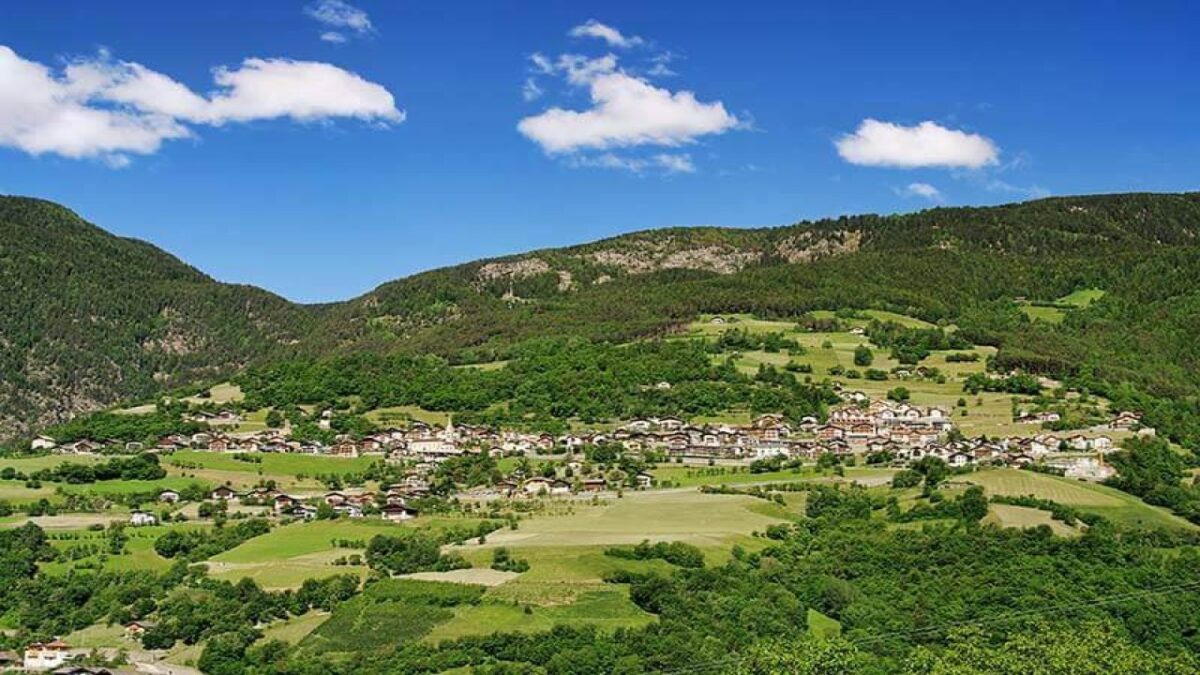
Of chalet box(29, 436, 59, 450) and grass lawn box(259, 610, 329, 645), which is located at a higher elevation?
chalet box(29, 436, 59, 450)

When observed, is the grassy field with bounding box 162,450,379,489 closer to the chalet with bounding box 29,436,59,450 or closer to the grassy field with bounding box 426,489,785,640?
the chalet with bounding box 29,436,59,450

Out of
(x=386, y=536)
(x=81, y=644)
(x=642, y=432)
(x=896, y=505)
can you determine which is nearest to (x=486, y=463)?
(x=642, y=432)

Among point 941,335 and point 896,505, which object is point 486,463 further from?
point 941,335

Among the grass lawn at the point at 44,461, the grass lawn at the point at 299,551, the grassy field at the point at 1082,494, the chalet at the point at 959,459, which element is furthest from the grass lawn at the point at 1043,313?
the grass lawn at the point at 44,461

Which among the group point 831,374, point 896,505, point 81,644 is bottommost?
point 81,644

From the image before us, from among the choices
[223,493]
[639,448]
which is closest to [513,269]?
[639,448]

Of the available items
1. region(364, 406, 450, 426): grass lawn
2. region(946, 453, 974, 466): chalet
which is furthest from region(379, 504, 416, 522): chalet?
region(364, 406, 450, 426): grass lawn

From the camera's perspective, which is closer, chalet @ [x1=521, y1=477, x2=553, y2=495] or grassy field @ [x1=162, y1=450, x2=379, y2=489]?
chalet @ [x1=521, y1=477, x2=553, y2=495]
